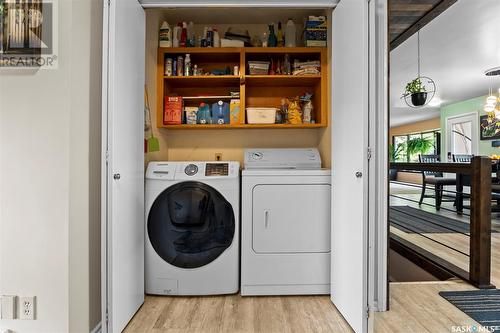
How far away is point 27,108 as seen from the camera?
1.31 m

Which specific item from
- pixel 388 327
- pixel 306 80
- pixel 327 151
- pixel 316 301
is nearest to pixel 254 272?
pixel 316 301

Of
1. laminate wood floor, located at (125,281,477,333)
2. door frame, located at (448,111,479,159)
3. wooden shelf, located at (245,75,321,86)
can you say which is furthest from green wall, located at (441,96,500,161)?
wooden shelf, located at (245,75,321,86)

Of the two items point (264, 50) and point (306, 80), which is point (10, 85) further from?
point (306, 80)

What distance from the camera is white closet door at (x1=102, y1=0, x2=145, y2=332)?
146 cm

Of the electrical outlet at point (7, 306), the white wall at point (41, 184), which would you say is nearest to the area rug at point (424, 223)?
the white wall at point (41, 184)

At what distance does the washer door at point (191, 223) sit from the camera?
2025 millimetres

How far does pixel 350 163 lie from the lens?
1648 mm

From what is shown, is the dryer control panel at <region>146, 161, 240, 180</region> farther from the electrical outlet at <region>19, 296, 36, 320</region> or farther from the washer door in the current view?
the electrical outlet at <region>19, 296, 36, 320</region>

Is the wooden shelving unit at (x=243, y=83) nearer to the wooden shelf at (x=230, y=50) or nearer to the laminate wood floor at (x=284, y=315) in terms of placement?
the wooden shelf at (x=230, y=50)

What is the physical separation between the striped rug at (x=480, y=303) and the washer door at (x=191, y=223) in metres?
1.52

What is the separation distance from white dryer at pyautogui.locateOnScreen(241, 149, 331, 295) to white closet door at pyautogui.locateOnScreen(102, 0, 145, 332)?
0.71 meters

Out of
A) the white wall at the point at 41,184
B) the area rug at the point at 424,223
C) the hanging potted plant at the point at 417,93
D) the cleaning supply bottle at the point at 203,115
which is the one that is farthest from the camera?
the hanging potted plant at the point at 417,93

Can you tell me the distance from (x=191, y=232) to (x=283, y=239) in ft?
2.12

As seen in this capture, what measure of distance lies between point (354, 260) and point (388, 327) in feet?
1.43
